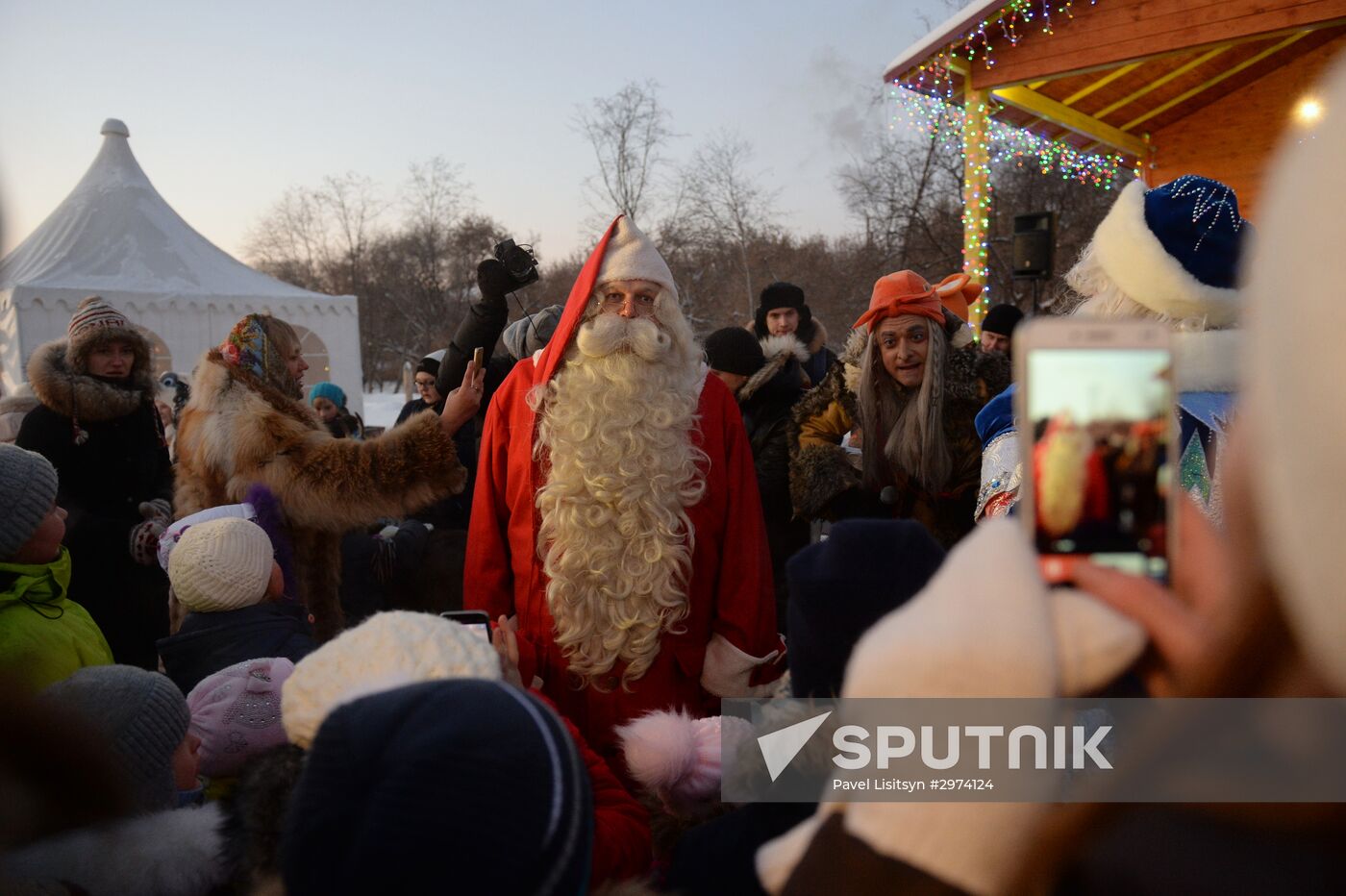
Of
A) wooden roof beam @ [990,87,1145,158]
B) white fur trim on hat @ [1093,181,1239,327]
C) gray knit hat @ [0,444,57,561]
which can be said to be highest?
wooden roof beam @ [990,87,1145,158]

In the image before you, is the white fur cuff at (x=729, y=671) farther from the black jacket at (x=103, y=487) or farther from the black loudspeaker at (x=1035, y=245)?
the black loudspeaker at (x=1035, y=245)

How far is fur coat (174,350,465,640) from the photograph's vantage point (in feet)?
10.5

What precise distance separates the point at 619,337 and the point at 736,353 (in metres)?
2.17

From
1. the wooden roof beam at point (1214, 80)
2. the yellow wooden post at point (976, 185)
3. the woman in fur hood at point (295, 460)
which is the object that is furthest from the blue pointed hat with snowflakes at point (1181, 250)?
the wooden roof beam at point (1214, 80)

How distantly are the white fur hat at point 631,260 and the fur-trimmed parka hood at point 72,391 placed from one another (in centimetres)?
228

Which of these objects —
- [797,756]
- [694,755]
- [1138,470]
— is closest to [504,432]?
[694,755]

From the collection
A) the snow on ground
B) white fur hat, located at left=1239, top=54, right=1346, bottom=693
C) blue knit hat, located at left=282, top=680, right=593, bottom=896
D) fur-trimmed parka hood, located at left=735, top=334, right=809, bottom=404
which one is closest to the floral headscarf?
fur-trimmed parka hood, located at left=735, top=334, right=809, bottom=404

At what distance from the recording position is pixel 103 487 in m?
3.64

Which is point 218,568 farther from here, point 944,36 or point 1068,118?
point 1068,118

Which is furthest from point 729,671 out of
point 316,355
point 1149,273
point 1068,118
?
point 316,355

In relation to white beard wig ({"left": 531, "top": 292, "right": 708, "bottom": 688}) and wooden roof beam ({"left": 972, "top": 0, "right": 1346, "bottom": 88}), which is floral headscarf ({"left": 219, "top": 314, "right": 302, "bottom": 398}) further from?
wooden roof beam ({"left": 972, "top": 0, "right": 1346, "bottom": 88})

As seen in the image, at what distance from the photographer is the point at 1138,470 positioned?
65 cm

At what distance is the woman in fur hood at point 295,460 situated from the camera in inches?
126

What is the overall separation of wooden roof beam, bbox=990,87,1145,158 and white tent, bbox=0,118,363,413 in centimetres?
917
